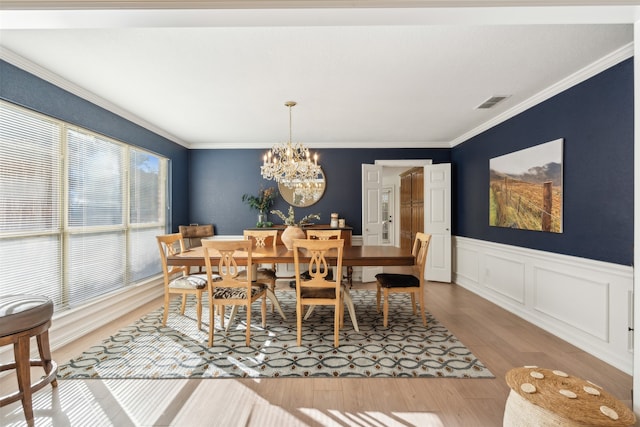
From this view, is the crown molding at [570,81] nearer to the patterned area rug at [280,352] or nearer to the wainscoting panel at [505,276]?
the wainscoting panel at [505,276]

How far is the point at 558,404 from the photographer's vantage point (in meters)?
1.35

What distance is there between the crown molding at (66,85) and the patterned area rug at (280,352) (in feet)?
8.14

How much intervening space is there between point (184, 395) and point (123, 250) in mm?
2559

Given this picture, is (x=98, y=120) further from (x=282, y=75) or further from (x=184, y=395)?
(x=184, y=395)

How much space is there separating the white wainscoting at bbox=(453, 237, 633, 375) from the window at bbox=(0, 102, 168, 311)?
4865 mm

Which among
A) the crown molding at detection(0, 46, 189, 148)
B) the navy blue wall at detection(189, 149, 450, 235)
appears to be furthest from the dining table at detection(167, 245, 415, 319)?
the navy blue wall at detection(189, 149, 450, 235)

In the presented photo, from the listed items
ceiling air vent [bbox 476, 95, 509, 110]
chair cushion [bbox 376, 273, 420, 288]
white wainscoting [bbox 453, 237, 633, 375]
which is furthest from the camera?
ceiling air vent [bbox 476, 95, 509, 110]

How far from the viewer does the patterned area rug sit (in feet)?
7.79

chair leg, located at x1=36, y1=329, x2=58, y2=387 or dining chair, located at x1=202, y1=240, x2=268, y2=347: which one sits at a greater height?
dining chair, located at x1=202, y1=240, x2=268, y2=347

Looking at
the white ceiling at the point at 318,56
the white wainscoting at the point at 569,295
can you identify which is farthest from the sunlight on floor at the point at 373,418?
the white ceiling at the point at 318,56

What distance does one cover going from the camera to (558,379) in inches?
59.7

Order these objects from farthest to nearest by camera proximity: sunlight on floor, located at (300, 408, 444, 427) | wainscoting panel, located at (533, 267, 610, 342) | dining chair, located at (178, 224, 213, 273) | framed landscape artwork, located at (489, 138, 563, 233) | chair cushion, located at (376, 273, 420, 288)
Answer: dining chair, located at (178, 224, 213, 273), chair cushion, located at (376, 273, 420, 288), framed landscape artwork, located at (489, 138, 563, 233), wainscoting panel, located at (533, 267, 610, 342), sunlight on floor, located at (300, 408, 444, 427)

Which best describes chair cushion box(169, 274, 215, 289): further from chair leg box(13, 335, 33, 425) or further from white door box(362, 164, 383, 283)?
white door box(362, 164, 383, 283)

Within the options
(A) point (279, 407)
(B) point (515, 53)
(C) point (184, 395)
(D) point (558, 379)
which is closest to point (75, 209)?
(C) point (184, 395)
